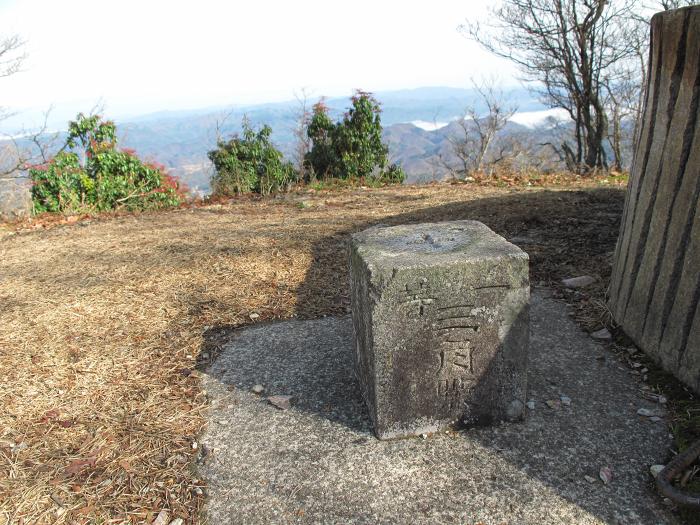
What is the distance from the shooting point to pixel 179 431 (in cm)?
254

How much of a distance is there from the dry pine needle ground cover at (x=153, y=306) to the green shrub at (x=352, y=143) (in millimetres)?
3310

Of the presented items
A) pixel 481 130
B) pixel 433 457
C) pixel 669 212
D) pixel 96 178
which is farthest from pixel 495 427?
pixel 481 130

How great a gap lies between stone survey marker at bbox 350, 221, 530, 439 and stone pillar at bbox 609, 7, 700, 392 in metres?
0.87

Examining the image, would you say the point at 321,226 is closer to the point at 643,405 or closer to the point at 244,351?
the point at 244,351

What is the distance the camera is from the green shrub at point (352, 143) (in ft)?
35.1

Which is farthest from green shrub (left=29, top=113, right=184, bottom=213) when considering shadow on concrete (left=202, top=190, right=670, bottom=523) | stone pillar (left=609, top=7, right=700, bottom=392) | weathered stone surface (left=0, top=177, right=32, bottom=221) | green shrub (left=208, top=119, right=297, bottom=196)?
stone pillar (left=609, top=7, right=700, bottom=392)

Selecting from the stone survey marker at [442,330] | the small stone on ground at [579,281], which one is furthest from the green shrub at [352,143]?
the stone survey marker at [442,330]

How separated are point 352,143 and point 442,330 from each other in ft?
29.1

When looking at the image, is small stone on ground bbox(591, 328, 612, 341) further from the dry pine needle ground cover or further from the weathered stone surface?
the weathered stone surface

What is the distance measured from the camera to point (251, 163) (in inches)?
385

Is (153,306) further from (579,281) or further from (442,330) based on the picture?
(579,281)

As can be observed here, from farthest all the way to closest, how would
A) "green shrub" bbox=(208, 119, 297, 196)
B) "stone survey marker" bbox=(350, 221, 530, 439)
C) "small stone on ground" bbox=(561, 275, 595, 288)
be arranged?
"green shrub" bbox=(208, 119, 297, 196), "small stone on ground" bbox=(561, 275, 595, 288), "stone survey marker" bbox=(350, 221, 530, 439)

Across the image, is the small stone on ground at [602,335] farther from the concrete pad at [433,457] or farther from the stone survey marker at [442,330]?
the stone survey marker at [442,330]

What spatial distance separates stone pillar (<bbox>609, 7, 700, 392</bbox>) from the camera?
2479 millimetres
